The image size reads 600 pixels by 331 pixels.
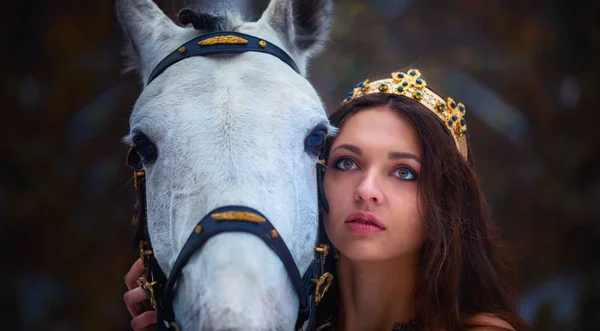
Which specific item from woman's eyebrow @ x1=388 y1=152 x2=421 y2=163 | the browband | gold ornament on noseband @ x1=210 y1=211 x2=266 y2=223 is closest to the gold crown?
woman's eyebrow @ x1=388 y1=152 x2=421 y2=163

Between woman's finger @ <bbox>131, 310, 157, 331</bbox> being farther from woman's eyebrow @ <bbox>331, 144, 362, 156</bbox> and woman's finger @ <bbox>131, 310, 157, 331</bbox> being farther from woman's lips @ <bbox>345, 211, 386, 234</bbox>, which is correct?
woman's eyebrow @ <bbox>331, 144, 362, 156</bbox>

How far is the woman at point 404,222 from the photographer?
2.27 m

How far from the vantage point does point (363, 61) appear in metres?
5.27

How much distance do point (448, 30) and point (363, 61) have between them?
102cm

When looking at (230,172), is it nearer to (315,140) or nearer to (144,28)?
(315,140)

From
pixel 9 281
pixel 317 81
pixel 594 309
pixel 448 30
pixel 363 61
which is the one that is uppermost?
pixel 448 30

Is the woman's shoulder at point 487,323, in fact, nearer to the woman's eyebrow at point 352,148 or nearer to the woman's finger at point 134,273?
the woman's eyebrow at point 352,148

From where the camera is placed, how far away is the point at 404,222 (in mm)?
2293

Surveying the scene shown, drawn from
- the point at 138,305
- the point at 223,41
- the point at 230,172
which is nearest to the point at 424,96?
the point at 223,41

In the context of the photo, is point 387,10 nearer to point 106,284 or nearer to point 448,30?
point 448,30

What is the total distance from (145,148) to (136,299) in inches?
38.5

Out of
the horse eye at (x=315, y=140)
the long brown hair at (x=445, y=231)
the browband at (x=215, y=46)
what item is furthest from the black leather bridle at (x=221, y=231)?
the long brown hair at (x=445, y=231)

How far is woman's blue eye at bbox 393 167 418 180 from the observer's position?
7.75 feet

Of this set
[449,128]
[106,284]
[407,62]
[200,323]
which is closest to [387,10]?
[407,62]
